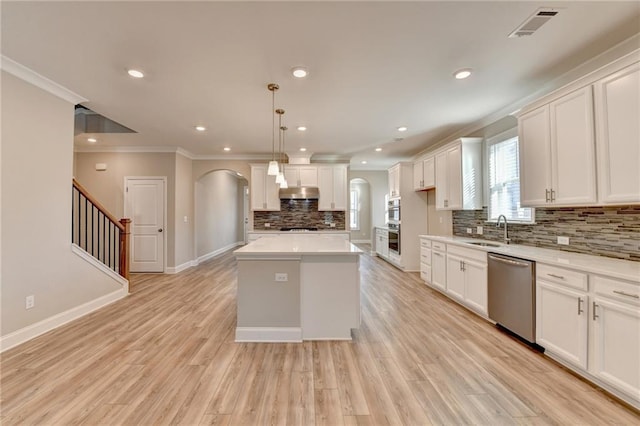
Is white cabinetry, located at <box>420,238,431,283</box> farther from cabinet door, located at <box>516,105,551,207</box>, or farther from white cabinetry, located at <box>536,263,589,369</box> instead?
white cabinetry, located at <box>536,263,589,369</box>

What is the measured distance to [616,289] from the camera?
1.87m

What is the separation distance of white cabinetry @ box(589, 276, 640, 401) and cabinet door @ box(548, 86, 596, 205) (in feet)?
2.59

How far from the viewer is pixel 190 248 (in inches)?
261

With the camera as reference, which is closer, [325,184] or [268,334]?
[268,334]

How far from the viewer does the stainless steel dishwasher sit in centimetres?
258

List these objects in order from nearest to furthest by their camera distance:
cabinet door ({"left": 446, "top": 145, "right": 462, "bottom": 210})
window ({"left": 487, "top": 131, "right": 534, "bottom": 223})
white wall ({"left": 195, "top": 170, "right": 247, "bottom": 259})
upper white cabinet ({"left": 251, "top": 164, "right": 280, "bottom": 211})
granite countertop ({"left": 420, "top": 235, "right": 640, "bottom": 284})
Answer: granite countertop ({"left": 420, "top": 235, "right": 640, "bottom": 284})
window ({"left": 487, "top": 131, "right": 534, "bottom": 223})
cabinet door ({"left": 446, "top": 145, "right": 462, "bottom": 210})
upper white cabinet ({"left": 251, "top": 164, "right": 280, "bottom": 211})
white wall ({"left": 195, "top": 170, "right": 247, "bottom": 259})

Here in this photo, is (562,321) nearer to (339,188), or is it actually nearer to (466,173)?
(466,173)

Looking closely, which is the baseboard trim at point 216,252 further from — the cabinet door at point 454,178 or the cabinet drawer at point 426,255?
the cabinet door at point 454,178

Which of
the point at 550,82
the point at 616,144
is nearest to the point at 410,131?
the point at 550,82

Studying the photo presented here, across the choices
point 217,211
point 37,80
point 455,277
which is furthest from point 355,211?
point 37,80

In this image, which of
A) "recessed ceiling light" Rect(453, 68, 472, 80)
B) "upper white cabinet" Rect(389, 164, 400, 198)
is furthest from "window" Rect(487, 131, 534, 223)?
"upper white cabinet" Rect(389, 164, 400, 198)

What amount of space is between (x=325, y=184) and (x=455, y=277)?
Answer: 3.55 metres

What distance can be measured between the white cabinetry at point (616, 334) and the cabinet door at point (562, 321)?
0.08 meters

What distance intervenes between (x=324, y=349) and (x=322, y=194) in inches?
168
